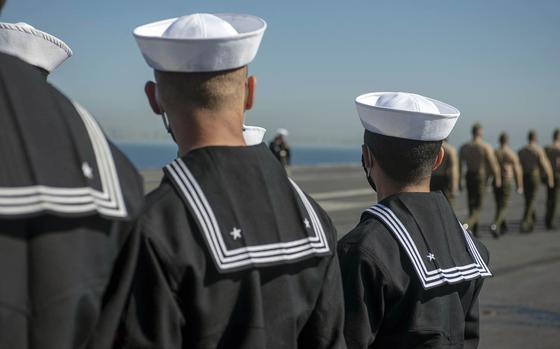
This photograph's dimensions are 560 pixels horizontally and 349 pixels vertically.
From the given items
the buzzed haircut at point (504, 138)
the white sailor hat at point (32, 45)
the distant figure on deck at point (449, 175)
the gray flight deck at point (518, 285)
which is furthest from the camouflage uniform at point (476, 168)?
the white sailor hat at point (32, 45)

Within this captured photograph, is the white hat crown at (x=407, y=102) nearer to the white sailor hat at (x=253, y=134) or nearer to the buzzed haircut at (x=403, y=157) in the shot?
the buzzed haircut at (x=403, y=157)

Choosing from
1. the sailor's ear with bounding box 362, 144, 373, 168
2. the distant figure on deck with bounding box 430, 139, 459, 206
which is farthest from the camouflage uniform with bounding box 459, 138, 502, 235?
the sailor's ear with bounding box 362, 144, 373, 168

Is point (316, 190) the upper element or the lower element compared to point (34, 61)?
lower

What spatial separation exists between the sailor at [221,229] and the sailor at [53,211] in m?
0.26

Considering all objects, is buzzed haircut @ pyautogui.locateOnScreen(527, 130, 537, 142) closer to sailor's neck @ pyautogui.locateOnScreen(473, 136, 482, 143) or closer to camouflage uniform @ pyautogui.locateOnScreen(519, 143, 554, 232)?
camouflage uniform @ pyautogui.locateOnScreen(519, 143, 554, 232)

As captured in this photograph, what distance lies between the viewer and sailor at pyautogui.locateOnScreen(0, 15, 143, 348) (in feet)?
5.09

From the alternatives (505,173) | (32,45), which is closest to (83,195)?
(32,45)

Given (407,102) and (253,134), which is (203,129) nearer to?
(407,102)

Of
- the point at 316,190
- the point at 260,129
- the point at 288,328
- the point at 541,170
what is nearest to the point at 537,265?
the point at 541,170

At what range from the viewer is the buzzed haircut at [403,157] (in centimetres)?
329

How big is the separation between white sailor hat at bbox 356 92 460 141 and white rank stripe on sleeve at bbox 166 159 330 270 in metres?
1.14

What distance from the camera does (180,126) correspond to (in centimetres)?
228

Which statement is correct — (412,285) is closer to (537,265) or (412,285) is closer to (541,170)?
(537,265)

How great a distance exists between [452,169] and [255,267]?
1181cm
